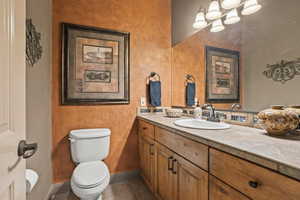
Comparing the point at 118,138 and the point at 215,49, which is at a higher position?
the point at 215,49

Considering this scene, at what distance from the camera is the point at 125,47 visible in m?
2.06

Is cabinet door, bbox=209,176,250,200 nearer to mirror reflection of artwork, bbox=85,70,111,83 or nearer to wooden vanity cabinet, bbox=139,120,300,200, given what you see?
wooden vanity cabinet, bbox=139,120,300,200

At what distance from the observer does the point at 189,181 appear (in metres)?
1.06

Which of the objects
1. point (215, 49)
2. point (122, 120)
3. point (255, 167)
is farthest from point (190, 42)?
point (255, 167)

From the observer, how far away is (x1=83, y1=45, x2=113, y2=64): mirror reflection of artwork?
1.87 metres

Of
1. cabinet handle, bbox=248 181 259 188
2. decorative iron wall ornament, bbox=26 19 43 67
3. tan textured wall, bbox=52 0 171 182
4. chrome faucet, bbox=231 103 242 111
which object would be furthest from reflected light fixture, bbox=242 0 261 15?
decorative iron wall ornament, bbox=26 19 43 67

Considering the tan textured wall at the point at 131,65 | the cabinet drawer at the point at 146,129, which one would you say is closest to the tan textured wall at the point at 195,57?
the tan textured wall at the point at 131,65

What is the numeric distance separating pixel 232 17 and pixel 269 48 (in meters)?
0.52

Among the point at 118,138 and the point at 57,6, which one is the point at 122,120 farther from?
the point at 57,6

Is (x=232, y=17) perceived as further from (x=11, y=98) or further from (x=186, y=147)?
(x=11, y=98)

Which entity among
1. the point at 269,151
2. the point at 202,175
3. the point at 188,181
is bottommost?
the point at 188,181

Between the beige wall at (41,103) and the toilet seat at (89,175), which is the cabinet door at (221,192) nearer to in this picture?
the toilet seat at (89,175)

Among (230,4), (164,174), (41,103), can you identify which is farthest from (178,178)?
(230,4)

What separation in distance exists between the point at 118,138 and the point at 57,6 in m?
1.78
